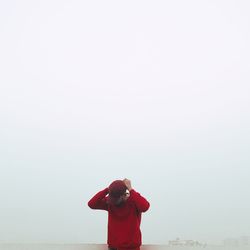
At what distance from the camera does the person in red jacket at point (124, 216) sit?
91.0 inches

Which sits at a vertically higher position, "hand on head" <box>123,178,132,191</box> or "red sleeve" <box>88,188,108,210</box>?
"hand on head" <box>123,178,132,191</box>

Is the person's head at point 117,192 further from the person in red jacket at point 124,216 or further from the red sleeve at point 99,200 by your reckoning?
the red sleeve at point 99,200

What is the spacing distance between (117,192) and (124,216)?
26cm

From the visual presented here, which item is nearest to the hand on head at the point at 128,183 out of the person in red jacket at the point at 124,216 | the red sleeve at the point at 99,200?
the person in red jacket at the point at 124,216

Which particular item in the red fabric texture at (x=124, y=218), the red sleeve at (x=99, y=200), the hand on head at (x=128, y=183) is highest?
the hand on head at (x=128, y=183)

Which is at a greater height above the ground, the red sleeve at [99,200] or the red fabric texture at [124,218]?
the red sleeve at [99,200]

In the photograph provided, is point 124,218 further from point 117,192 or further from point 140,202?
point 117,192

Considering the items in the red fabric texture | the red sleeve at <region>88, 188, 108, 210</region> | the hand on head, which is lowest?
the red fabric texture

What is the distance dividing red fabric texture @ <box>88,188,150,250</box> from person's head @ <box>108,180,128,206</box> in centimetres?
11

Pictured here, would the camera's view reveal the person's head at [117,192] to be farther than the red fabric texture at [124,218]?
No

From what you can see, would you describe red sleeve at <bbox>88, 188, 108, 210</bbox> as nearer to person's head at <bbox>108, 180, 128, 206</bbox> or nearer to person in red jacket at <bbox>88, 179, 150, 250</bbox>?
A: person in red jacket at <bbox>88, 179, 150, 250</bbox>

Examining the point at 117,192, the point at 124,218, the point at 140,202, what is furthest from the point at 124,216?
the point at 117,192

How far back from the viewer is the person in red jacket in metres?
2.31

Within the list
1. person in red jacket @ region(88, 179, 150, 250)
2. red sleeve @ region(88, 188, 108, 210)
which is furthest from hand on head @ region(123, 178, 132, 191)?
red sleeve @ region(88, 188, 108, 210)
